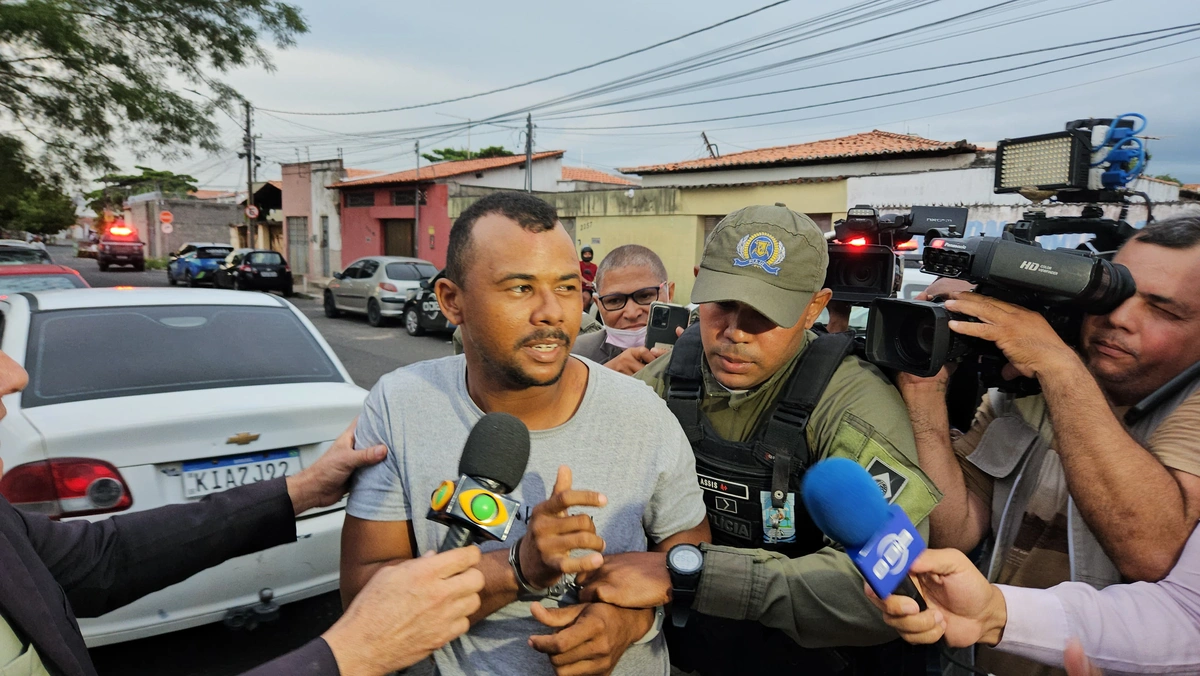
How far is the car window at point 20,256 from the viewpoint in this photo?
34.2 feet

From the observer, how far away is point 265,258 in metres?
20.9

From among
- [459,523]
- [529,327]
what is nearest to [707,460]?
[529,327]

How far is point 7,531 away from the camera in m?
1.36

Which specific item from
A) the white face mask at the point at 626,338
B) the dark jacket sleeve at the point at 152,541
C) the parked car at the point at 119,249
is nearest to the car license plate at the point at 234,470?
the dark jacket sleeve at the point at 152,541

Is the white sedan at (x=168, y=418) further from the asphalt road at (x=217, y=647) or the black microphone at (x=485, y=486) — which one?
the black microphone at (x=485, y=486)

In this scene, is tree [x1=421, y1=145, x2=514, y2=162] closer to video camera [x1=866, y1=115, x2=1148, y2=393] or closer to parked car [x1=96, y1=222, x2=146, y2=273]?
parked car [x1=96, y1=222, x2=146, y2=273]

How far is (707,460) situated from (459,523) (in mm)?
860

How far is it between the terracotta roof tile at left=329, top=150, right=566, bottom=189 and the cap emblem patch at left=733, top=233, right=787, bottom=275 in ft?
78.6

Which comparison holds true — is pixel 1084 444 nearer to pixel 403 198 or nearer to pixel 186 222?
pixel 403 198

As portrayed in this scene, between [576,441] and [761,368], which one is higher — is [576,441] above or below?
below

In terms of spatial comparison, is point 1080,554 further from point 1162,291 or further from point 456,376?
point 456,376

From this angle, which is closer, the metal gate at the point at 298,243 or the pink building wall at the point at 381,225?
the pink building wall at the point at 381,225

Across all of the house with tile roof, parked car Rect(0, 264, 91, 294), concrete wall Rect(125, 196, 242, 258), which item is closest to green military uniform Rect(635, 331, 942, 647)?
parked car Rect(0, 264, 91, 294)

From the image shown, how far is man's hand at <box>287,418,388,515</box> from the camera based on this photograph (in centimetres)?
184
